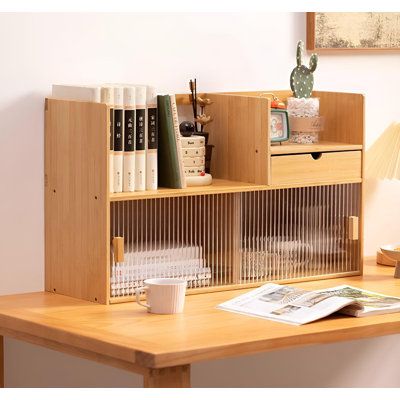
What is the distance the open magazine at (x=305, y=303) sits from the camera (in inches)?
89.7

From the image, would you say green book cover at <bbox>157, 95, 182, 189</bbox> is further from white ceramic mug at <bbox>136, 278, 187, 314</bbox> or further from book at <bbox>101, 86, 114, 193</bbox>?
white ceramic mug at <bbox>136, 278, 187, 314</bbox>

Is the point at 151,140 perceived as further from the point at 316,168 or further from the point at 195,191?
the point at 316,168

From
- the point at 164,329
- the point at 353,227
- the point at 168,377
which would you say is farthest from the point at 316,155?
the point at 168,377

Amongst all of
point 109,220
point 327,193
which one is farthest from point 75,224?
point 327,193

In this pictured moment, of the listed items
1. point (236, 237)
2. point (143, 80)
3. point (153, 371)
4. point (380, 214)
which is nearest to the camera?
point (153, 371)

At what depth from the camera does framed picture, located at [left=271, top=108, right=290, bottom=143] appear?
2.64m

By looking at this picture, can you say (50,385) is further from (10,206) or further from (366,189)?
(366,189)

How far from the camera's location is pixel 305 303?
2355mm

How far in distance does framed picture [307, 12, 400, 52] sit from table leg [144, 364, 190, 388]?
116 centimetres

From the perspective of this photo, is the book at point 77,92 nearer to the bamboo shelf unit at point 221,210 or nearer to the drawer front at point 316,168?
the bamboo shelf unit at point 221,210

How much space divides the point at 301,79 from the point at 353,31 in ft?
1.03

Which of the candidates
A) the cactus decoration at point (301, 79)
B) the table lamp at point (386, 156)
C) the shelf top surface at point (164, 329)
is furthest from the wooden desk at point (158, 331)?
the table lamp at point (386, 156)

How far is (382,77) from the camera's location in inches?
121

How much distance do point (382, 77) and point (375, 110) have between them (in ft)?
0.31
